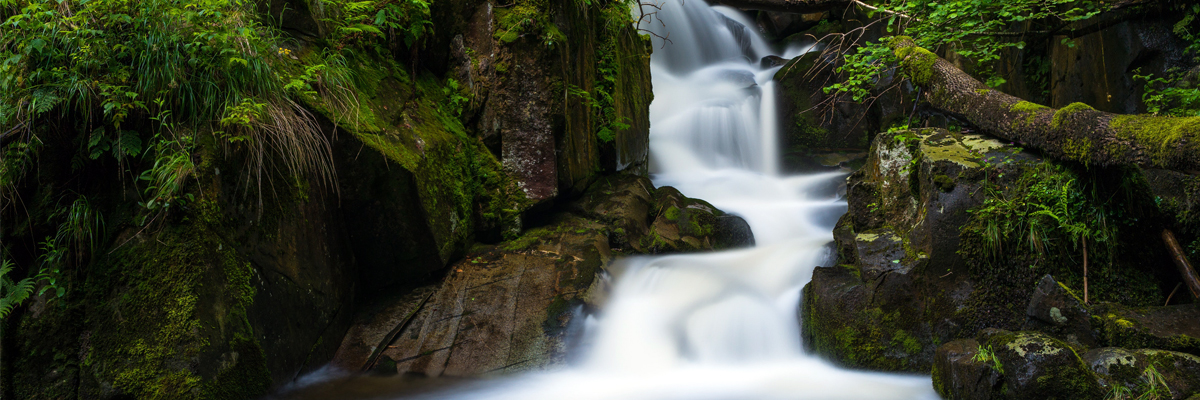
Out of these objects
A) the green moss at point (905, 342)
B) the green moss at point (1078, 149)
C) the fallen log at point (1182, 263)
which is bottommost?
the green moss at point (905, 342)

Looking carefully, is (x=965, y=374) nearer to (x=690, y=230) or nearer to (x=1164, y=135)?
(x=1164, y=135)

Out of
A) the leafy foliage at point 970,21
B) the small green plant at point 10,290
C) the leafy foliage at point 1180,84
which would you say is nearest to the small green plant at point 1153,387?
the leafy foliage at point 1180,84

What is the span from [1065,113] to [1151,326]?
130 centimetres

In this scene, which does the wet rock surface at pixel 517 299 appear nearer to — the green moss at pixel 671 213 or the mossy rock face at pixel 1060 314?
the green moss at pixel 671 213

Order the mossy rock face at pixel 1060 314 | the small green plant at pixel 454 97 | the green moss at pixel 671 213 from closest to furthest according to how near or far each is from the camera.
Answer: the mossy rock face at pixel 1060 314
the small green plant at pixel 454 97
the green moss at pixel 671 213

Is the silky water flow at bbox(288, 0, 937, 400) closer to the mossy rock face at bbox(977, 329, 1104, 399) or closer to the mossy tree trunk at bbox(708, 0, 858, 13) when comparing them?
the mossy rock face at bbox(977, 329, 1104, 399)

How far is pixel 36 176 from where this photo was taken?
321cm

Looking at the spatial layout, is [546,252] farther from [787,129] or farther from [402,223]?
[787,129]

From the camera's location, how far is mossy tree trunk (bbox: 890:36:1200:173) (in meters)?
2.87

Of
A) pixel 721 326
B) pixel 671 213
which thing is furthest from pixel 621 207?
pixel 721 326

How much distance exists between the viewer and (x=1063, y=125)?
11.8 feet

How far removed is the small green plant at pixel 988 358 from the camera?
10.1ft

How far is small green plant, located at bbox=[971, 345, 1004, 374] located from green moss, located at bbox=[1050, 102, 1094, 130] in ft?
5.02

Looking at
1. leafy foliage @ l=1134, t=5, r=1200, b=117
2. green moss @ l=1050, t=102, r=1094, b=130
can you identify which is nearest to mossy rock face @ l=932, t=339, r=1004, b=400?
green moss @ l=1050, t=102, r=1094, b=130
